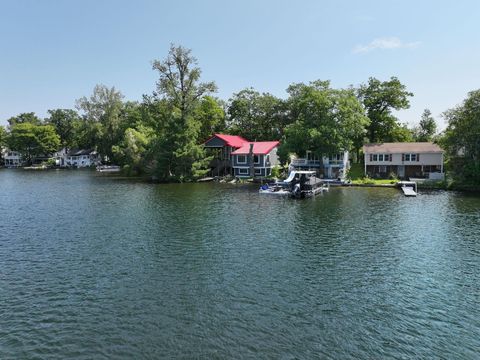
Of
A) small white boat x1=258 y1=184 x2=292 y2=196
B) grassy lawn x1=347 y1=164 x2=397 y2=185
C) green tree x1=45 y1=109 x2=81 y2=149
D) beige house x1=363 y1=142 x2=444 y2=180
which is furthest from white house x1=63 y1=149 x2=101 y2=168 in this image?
beige house x1=363 y1=142 x2=444 y2=180

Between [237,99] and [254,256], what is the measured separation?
7431 centimetres

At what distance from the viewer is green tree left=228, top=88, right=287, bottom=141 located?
8956 centimetres

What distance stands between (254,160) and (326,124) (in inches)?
655

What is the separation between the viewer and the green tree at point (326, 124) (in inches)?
2461

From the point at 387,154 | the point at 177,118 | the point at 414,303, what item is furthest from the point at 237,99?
the point at 414,303

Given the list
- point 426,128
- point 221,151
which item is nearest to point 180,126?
point 221,151

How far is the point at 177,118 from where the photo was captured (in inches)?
2830

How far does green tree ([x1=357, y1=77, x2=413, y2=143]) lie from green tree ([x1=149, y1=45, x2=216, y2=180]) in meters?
33.5

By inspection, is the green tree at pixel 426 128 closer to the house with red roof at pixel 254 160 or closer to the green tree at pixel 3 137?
the house with red roof at pixel 254 160

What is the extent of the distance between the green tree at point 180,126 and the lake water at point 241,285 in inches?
1293

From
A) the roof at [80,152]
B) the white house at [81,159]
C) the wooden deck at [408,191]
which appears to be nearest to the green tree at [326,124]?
the wooden deck at [408,191]

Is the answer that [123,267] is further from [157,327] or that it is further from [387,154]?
[387,154]

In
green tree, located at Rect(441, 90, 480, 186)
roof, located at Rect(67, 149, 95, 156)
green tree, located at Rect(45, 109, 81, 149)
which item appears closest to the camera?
green tree, located at Rect(441, 90, 480, 186)

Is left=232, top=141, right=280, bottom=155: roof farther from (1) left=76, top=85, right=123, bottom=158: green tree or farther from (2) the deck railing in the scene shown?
(1) left=76, top=85, right=123, bottom=158: green tree
